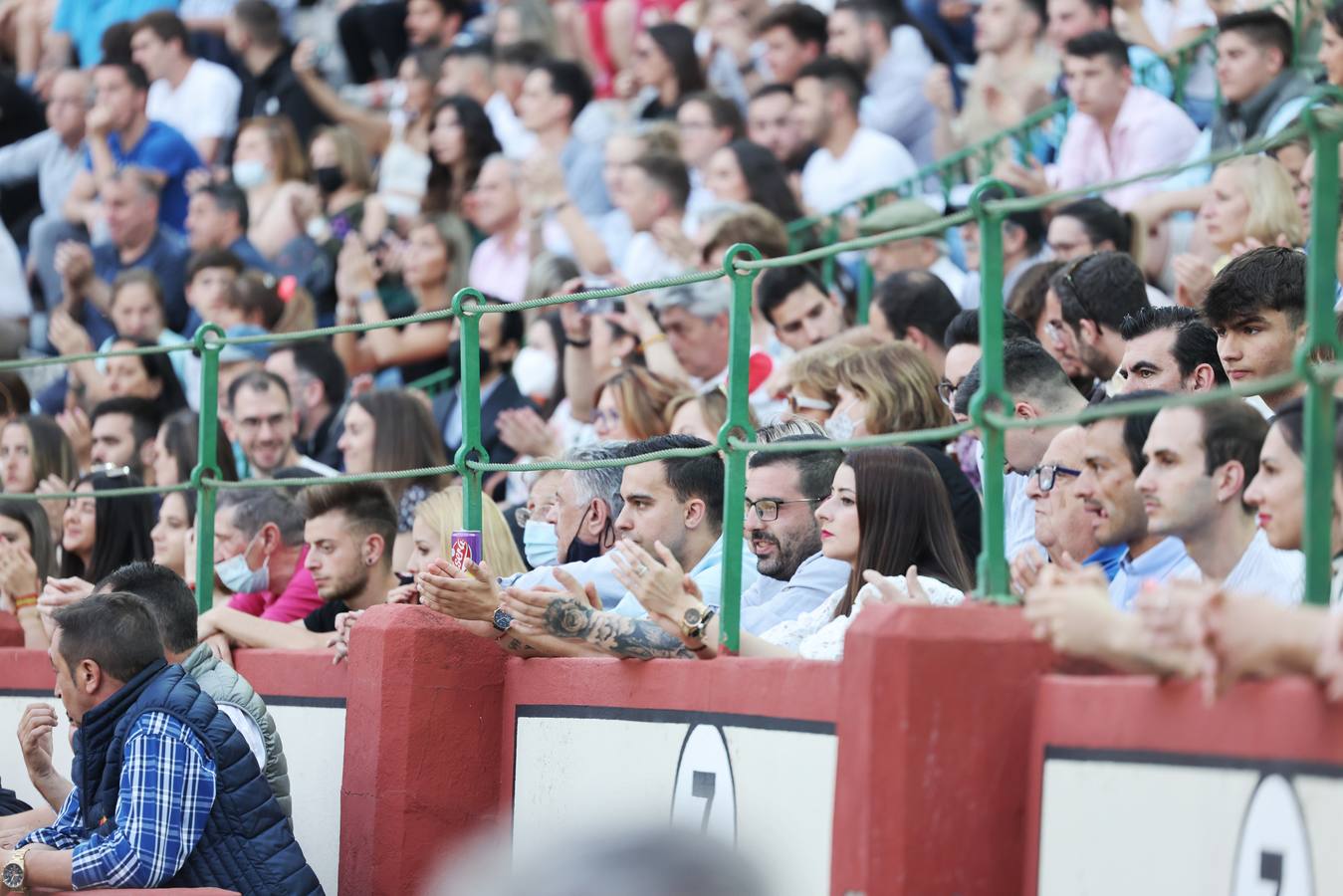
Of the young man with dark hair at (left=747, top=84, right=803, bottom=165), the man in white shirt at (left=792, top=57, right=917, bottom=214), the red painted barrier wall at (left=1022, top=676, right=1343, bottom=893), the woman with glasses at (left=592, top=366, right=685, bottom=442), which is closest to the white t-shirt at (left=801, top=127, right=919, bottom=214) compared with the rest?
the man in white shirt at (left=792, top=57, right=917, bottom=214)

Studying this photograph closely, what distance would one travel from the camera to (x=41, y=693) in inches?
301

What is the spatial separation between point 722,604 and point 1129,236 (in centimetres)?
394

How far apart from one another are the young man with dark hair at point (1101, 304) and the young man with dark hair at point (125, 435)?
4314mm

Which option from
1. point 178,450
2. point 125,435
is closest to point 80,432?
point 125,435

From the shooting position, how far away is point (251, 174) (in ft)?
47.1

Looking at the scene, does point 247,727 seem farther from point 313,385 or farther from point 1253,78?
point 1253,78

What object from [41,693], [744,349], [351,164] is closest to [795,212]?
[351,164]

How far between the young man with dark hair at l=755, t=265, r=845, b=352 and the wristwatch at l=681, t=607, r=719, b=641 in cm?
355

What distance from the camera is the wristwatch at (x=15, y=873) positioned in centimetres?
Result: 556

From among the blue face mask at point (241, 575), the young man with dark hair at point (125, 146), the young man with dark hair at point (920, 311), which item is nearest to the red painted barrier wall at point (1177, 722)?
the young man with dark hair at point (920, 311)

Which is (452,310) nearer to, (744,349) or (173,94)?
(744,349)

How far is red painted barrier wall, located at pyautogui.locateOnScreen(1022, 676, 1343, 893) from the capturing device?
3701mm

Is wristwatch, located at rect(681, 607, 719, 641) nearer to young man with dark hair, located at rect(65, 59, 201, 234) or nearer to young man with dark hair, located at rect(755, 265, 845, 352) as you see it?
young man with dark hair, located at rect(755, 265, 845, 352)

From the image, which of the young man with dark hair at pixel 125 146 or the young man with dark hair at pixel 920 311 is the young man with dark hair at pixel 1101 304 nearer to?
the young man with dark hair at pixel 920 311
